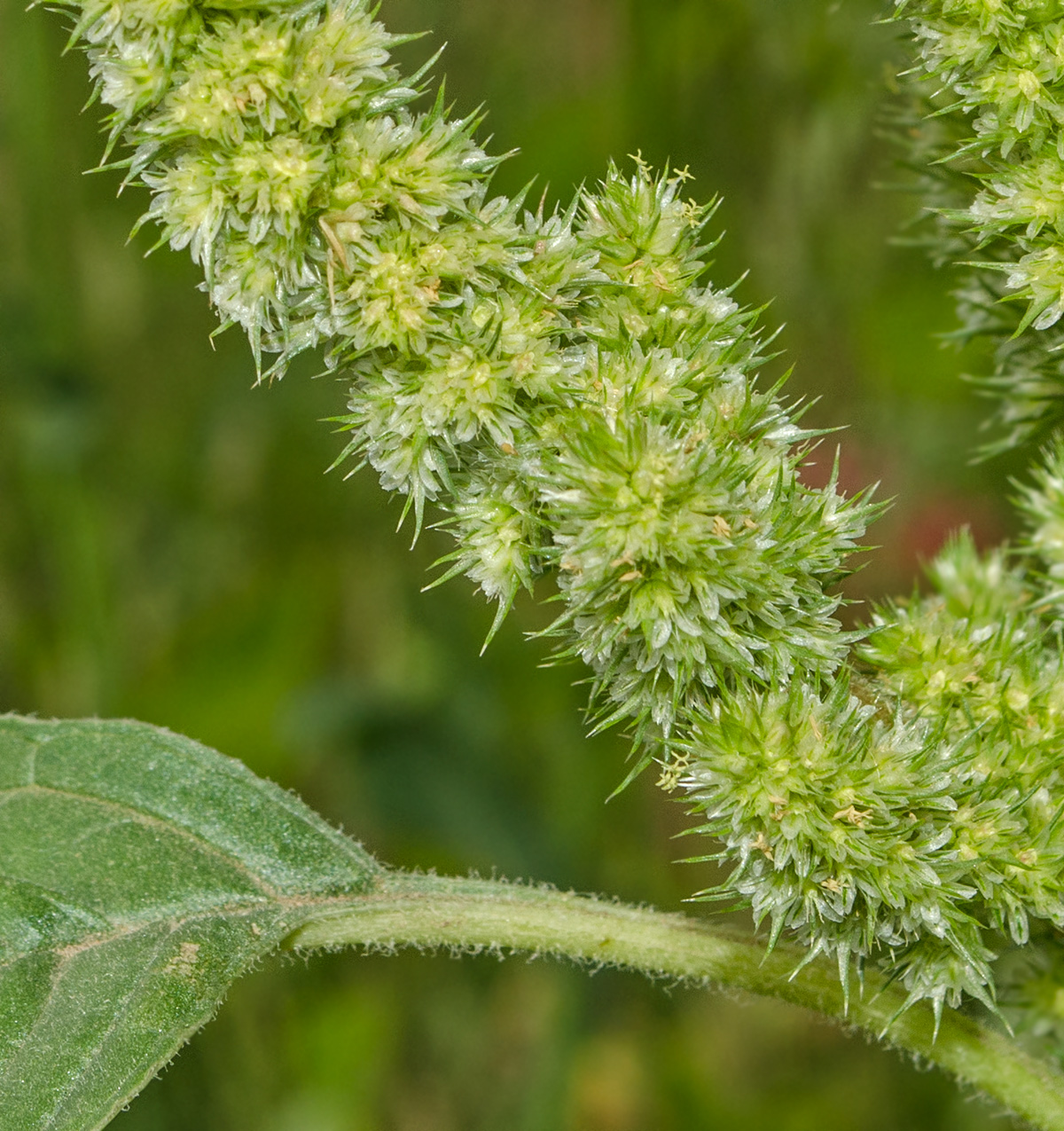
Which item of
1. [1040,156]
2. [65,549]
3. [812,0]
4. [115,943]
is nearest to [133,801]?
[115,943]

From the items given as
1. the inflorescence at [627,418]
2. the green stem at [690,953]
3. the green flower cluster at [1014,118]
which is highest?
the green flower cluster at [1014,118]

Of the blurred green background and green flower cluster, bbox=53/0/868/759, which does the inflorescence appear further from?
the blurred green background

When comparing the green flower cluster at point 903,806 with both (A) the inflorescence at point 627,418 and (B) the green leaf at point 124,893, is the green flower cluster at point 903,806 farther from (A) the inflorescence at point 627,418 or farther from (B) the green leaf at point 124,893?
(B) the green leaf at point 124,893

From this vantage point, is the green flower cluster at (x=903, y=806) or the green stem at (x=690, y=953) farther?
the green stem at (x=690, y=953)

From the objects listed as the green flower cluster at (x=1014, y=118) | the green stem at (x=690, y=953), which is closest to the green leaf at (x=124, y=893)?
the green stem at (x=690, y=953)

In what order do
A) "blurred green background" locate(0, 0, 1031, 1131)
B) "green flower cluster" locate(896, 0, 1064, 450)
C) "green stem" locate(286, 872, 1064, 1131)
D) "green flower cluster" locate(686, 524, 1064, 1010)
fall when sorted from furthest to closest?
1. "blurred green background" locate(0, 0, 1031, 1131)
2. "green stem" locate(286, 872, 1064, 1131)
3. "green flower cluster" locate(896, 0, 1064, 450)
4. "green flower cluster" locate(686, 524, 1064, 1010)

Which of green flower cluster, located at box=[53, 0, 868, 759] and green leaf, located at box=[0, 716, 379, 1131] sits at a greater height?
green flower cluster, located at box=[53, 0, 868, 759]

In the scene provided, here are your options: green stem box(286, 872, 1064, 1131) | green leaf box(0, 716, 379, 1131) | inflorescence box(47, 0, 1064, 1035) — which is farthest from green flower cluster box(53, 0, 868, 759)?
green leaf box(0, 716, 379, 1131)
